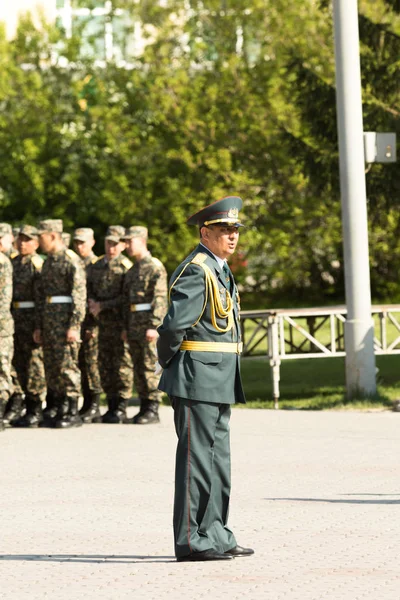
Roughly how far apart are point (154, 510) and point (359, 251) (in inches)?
273

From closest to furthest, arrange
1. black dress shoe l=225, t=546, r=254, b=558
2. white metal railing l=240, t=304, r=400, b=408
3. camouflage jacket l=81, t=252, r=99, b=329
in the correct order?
black dress shoe l=225, t=546, r=254, b=558
camouflage jacket l=81, t=252, r=99, b=329
white metal railing l=240, t=304, r=400, b=408

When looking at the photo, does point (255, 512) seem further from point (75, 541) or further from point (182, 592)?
point (182, 592)

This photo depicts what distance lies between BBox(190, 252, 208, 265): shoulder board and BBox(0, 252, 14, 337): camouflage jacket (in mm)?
6529

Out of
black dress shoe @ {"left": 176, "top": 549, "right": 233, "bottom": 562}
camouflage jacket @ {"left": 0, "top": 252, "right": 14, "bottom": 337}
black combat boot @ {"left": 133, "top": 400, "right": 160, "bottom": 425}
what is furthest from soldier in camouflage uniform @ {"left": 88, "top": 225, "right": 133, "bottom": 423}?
black dress shoe @ {"left": 176, "top": 549, "right": 233, "bottom": 562}

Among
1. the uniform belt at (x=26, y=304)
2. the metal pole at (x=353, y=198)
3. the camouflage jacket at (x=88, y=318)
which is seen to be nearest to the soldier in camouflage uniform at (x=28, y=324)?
the uniform belt at (x=26, y=304)

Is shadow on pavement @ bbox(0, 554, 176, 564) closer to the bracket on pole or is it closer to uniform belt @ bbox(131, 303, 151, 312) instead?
uniform belt @ bbox(131, 303, 151, 312)

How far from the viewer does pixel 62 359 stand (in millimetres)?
13766

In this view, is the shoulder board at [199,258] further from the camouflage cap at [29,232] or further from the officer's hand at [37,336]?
the camouflage cap at [29,232]

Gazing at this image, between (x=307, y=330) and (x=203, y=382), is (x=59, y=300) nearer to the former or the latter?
(x=307, y=330)

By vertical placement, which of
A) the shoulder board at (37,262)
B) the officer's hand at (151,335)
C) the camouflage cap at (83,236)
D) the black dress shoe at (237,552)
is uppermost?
the camouflage cap at (83,236)

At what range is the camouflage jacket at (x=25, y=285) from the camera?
14.2m

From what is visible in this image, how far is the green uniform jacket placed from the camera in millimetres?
6984

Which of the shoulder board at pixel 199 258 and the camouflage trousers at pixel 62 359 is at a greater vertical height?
the shoulder board at pixel 199 258

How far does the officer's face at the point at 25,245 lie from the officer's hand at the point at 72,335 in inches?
43.2
